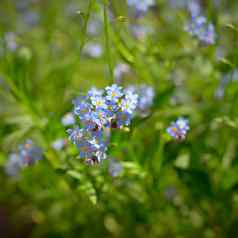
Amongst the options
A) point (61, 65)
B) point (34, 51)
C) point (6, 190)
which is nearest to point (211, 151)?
point (61, 65)

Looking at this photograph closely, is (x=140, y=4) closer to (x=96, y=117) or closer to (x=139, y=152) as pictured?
(x=139, y=152)

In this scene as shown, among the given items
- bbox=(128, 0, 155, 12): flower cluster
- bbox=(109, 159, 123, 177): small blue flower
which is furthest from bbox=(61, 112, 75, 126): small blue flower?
bbox=(128, 0, 155, 12): flower cluster

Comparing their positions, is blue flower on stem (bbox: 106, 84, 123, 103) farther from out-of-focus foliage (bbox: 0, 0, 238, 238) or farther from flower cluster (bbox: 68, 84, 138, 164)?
out-of-focus foliage (bbox: 0, 0, 238, 238)

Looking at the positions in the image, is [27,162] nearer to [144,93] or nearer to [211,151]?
[144,93]

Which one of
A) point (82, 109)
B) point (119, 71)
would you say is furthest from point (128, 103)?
point (119, 71)

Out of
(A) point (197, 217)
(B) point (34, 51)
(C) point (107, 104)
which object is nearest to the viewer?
(C) point (107, 104)

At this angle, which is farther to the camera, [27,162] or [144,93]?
[144,93]

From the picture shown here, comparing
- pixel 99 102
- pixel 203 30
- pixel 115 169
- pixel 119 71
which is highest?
pixel 119 71
